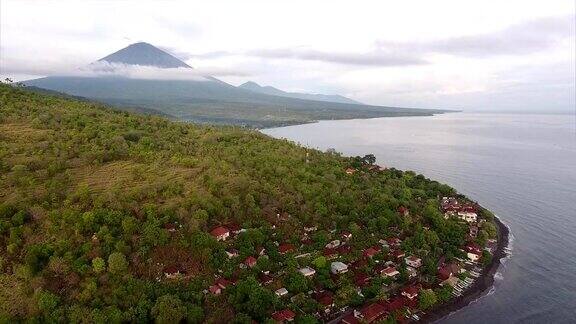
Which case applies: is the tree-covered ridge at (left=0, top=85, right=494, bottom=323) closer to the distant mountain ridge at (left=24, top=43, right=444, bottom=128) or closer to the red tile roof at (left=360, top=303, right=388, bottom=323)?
the red tile roof at (left=360, top=303, right=388, bottom=323)

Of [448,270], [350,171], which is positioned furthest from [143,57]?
[448,270]

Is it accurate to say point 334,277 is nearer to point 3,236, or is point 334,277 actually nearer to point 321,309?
point 321,309

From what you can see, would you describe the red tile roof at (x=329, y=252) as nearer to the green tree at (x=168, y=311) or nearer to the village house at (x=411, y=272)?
the village house at (x=411, y=272)

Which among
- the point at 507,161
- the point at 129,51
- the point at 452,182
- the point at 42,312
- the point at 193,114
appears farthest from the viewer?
the point at 129,51

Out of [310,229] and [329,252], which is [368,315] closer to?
[329,252]

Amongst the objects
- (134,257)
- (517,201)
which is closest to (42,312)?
(134,257)

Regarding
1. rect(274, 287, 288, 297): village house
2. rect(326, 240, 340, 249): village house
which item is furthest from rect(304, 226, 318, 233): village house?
rect(274, 287, 288, 297): village house

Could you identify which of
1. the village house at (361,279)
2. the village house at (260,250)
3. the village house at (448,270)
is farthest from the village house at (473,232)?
the village house at (260,250)
